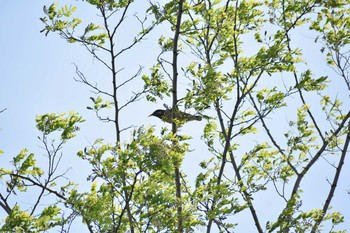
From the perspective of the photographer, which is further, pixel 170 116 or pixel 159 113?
pixel 159 113

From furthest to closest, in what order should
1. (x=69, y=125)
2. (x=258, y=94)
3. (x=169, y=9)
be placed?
(x=258, y=94), (x=169, y=9), (x=69, y=125)

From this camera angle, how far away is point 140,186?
774 centimetres

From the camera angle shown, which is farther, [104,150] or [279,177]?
[279,177]

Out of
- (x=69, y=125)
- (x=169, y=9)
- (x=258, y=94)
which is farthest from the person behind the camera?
(x=258, y=94)

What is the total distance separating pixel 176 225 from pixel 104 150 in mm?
1555

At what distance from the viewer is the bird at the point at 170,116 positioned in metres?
8.81

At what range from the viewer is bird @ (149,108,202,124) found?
Answer: 881 centimetres

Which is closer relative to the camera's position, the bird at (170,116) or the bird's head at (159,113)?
the bird at (170,116)

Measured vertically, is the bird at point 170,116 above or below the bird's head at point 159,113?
below

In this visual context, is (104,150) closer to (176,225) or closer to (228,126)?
(176,225)

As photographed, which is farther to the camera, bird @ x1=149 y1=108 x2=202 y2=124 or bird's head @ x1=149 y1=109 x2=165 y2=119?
bird's head @ x1=149 y1=109 x2=165 y2=119

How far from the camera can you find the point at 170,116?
29.3 feet

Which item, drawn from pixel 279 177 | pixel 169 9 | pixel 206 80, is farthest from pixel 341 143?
pixel 169 9

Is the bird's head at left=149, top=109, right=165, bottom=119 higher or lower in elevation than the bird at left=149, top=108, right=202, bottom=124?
higher
